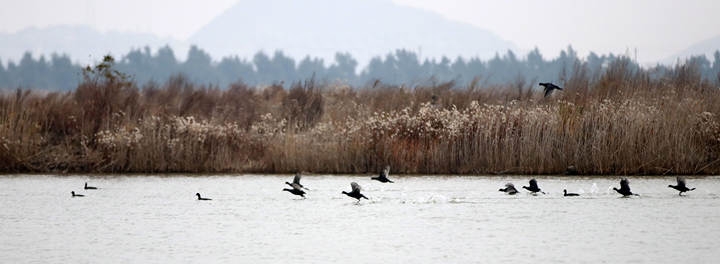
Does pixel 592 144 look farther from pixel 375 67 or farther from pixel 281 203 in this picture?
pixel 375 67

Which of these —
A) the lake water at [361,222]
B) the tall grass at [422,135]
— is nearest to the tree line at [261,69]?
the tall grass at [422,135]

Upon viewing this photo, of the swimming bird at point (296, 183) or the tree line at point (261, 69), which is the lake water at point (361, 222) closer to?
the swimming bird at point (296, 183)

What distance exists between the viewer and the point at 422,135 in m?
23.1

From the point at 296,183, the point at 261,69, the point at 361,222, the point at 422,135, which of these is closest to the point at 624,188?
the point at 361,222

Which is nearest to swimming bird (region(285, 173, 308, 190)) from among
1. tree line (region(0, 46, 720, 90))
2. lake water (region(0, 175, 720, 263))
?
lake water (region(0, 175, 720, 263))

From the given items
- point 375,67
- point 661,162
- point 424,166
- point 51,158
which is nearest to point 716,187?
point 661,162

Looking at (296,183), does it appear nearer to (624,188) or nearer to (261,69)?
(624,188)

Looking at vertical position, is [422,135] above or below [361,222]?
above

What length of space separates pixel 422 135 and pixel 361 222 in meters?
7.75

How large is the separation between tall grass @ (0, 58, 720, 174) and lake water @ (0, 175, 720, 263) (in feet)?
3.42

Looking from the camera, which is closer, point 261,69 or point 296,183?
point 296,183

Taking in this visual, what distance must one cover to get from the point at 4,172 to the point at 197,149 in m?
4.35

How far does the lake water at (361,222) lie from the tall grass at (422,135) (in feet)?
3.42

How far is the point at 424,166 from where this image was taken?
23.2 meters
